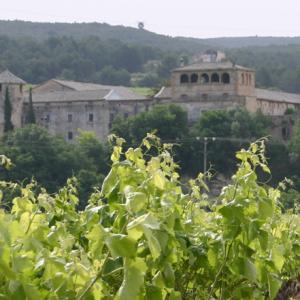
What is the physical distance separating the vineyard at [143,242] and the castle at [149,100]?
185 feet

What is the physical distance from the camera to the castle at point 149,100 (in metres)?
62.9

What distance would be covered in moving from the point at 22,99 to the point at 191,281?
205 feet

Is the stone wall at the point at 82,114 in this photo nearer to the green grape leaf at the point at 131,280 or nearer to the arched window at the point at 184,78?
the arched window at the point at 184,78

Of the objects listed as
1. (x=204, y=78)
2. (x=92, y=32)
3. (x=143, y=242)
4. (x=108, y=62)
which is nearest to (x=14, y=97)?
(x=204, y=78)

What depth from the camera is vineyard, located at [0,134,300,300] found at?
339 cm

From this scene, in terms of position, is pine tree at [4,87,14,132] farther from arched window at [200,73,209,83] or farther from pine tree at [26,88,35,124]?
arched window at [200,73,209,83]

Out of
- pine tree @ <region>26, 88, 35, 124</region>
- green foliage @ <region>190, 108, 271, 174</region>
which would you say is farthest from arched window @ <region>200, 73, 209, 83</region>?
pine tree @ <region>26, 88, 35, 124</region>

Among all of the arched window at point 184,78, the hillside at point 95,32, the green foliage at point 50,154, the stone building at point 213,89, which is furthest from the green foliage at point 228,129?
the hillside at point 95,32

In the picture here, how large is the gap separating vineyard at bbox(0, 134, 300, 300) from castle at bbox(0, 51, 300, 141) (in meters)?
56.5

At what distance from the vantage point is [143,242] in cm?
389

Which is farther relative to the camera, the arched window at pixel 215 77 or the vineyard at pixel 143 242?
the arched window at pixel 215 77

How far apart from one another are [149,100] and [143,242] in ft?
205

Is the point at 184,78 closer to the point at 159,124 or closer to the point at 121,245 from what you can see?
the point at 159,124

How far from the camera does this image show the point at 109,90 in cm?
6800
